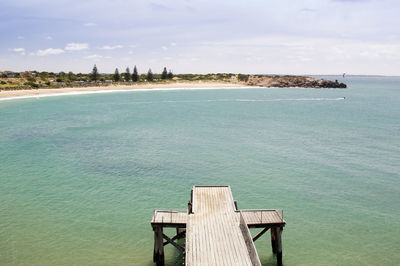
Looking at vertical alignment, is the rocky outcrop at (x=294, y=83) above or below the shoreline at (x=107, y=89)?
above

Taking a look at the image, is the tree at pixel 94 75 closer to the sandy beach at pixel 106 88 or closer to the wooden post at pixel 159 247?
the sandy beach at pixel 106 88

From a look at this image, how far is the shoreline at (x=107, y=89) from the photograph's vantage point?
10953 centimetres

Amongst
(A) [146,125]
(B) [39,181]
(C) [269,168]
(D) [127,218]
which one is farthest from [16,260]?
(A) [146,125]

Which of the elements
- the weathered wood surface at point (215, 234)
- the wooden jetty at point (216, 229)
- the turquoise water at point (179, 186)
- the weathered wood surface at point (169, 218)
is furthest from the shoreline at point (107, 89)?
the weathered wood surface at point (215, 234)

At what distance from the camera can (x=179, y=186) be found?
84.3 ft

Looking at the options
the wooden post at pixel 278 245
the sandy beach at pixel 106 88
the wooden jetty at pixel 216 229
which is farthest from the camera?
the sandy beach at pixel 106 88

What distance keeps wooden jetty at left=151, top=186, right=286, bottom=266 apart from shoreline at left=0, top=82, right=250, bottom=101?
105m

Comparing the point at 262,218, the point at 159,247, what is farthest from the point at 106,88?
the point at 262,218

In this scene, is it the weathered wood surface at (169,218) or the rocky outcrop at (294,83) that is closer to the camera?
the weathered wood surface at (169,218)

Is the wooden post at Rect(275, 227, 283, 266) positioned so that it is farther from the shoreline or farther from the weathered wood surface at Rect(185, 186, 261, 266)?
the shoreline

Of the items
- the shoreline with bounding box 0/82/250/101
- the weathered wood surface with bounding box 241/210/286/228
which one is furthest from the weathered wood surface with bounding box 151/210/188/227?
the shoreline with bounding box 0/82/250/101

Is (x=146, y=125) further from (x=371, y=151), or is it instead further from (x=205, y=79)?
(x=205, y=79)

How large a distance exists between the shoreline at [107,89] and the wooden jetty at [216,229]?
105 m

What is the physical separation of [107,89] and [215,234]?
140 m
